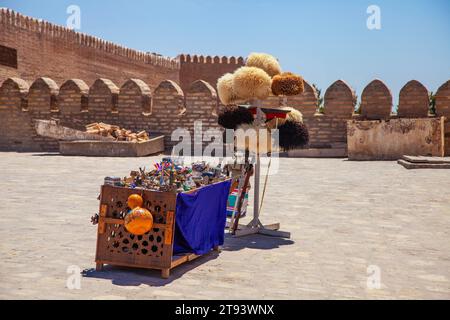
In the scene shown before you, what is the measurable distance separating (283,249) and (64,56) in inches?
848

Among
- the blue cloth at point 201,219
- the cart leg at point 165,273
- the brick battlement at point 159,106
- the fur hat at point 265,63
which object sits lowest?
the cart leg at point 165,273

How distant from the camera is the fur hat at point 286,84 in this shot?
19.2 feet

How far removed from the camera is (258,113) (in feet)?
19.5

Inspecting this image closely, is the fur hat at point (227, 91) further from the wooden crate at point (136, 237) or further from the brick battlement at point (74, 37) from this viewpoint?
the brick battlement at point (74, 37)

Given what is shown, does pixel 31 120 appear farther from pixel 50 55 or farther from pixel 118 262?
pixel 118 262

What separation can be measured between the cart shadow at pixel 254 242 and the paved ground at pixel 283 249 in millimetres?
21

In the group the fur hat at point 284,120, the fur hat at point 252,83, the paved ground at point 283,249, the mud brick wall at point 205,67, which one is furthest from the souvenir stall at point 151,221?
the mud brick wall at point 205,67

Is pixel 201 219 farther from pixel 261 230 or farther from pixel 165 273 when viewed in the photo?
pixel 261 230

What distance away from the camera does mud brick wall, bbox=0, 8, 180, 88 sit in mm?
21172

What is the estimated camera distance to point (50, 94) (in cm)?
1891

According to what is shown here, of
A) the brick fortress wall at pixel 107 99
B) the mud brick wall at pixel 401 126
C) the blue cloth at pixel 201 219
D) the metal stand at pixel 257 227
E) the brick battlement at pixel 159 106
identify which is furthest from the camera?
the brick fortress wall at pixel 107 99

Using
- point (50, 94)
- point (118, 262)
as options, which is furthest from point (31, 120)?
point (118, 262)

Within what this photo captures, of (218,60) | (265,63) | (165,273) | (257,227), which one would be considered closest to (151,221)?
(165,273)

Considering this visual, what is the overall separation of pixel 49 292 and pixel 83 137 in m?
13.3
